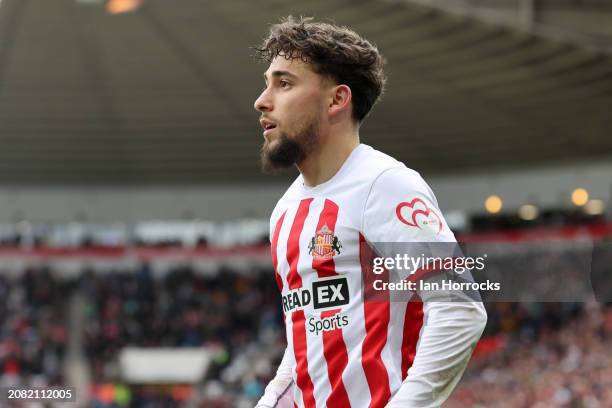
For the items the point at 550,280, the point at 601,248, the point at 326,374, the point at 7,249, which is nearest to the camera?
the point at 326,374

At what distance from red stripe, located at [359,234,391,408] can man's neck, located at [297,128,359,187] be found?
0.31 m

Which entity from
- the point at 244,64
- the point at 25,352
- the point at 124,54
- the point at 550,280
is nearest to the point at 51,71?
the point at 124,54

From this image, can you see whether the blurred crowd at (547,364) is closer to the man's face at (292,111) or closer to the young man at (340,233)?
the young man at (340,233)

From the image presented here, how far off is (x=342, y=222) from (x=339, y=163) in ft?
0.77

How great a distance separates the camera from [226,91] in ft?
89.2

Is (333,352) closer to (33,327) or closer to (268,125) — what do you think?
(268,125)

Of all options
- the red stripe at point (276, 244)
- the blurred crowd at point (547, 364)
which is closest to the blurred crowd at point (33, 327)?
the blurred crowd at point (547, 364)

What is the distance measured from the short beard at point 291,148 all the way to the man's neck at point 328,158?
37 millimetres

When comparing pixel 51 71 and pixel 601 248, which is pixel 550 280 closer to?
pixel 601 248

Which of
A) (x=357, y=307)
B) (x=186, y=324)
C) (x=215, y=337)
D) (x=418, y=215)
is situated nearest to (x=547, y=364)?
(x=215, y=337)

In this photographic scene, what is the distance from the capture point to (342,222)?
9.29ft

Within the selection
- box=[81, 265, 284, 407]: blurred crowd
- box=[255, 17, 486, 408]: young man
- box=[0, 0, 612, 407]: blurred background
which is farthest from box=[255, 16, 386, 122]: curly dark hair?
box=[81, 265, 284, 407]: blurred crowd

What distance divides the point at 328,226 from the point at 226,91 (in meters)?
24.6

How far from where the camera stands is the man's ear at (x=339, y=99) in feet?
9.72
